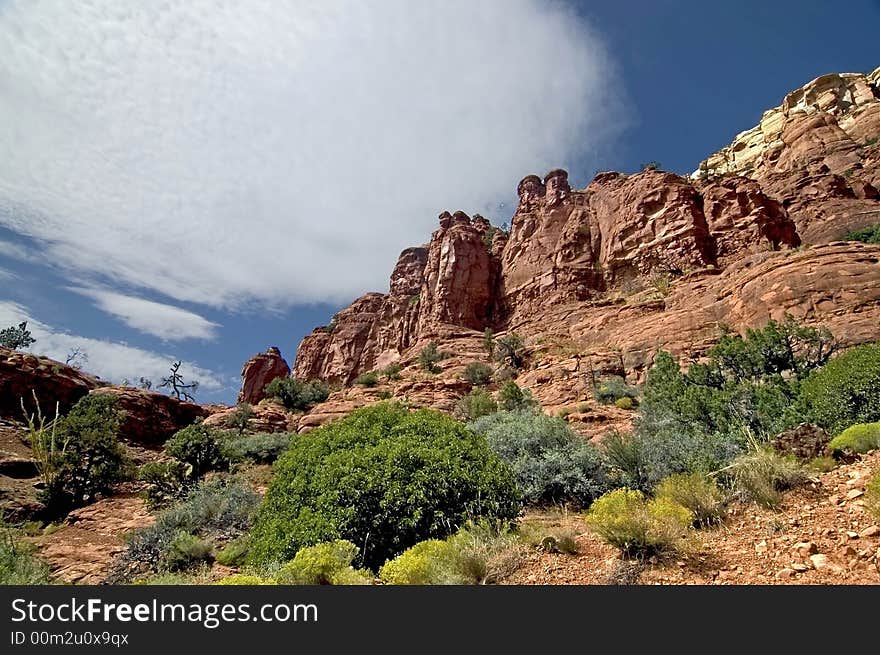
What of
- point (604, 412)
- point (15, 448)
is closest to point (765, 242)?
point (604, 412)

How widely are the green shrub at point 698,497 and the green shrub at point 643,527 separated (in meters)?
0.67

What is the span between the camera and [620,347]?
27375 mm

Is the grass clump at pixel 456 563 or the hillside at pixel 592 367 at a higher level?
the hillside at pixel 592 367

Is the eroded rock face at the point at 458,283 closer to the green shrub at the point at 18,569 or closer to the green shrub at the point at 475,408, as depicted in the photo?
the green shrub at the point at 475,408

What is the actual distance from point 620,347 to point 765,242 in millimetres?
17320

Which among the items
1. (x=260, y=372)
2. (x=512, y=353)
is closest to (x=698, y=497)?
(x=512, y=353)

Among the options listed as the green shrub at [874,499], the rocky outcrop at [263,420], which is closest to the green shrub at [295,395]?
the rocky outcrop at [263,420]

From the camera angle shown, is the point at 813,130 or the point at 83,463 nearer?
the point at 83,463

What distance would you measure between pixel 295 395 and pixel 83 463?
763 inches

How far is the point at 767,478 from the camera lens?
229 inches

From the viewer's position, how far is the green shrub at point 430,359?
37.6 metres

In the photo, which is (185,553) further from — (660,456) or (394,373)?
(394,373)

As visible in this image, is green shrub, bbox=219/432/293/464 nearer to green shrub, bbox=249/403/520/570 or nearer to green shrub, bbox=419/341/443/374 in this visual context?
green shrub, bbox=249/403/520/570

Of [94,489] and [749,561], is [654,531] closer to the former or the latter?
[749,561]
